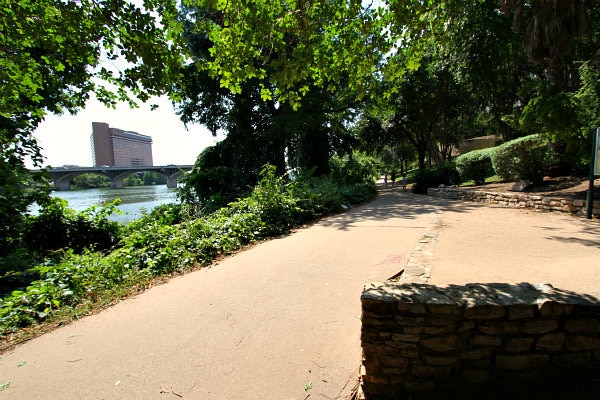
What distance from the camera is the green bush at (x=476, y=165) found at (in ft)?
45.6

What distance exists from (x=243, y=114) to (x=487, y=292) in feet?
61.5

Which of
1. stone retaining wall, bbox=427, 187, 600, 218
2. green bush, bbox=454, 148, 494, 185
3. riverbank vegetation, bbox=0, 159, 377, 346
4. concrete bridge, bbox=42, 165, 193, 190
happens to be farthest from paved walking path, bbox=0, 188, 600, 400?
concrete bridge, bbox=42, 165, 193, 190

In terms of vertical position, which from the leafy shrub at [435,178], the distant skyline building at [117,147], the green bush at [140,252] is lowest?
the green bush at [140,252]

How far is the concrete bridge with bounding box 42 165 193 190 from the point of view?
88.0 feet

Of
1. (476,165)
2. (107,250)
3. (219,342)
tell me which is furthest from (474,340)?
(476,165)

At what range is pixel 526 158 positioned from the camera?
10.8m

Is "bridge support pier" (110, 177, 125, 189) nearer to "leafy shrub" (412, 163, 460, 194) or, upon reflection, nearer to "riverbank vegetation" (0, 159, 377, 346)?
"riverbank vegetation" (0, 159, 377, 346)

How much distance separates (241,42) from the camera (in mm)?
4648

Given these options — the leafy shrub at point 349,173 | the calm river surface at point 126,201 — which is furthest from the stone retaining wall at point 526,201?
the calm river surface at point 126,201

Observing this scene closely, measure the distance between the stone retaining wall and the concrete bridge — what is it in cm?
2078

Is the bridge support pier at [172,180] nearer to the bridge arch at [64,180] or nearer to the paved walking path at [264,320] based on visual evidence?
the bridge arch at [64,180]

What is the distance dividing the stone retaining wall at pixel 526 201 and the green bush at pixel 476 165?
2.33m

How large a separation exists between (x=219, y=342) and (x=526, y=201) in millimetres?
9996

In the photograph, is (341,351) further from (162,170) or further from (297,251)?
(162,170)
